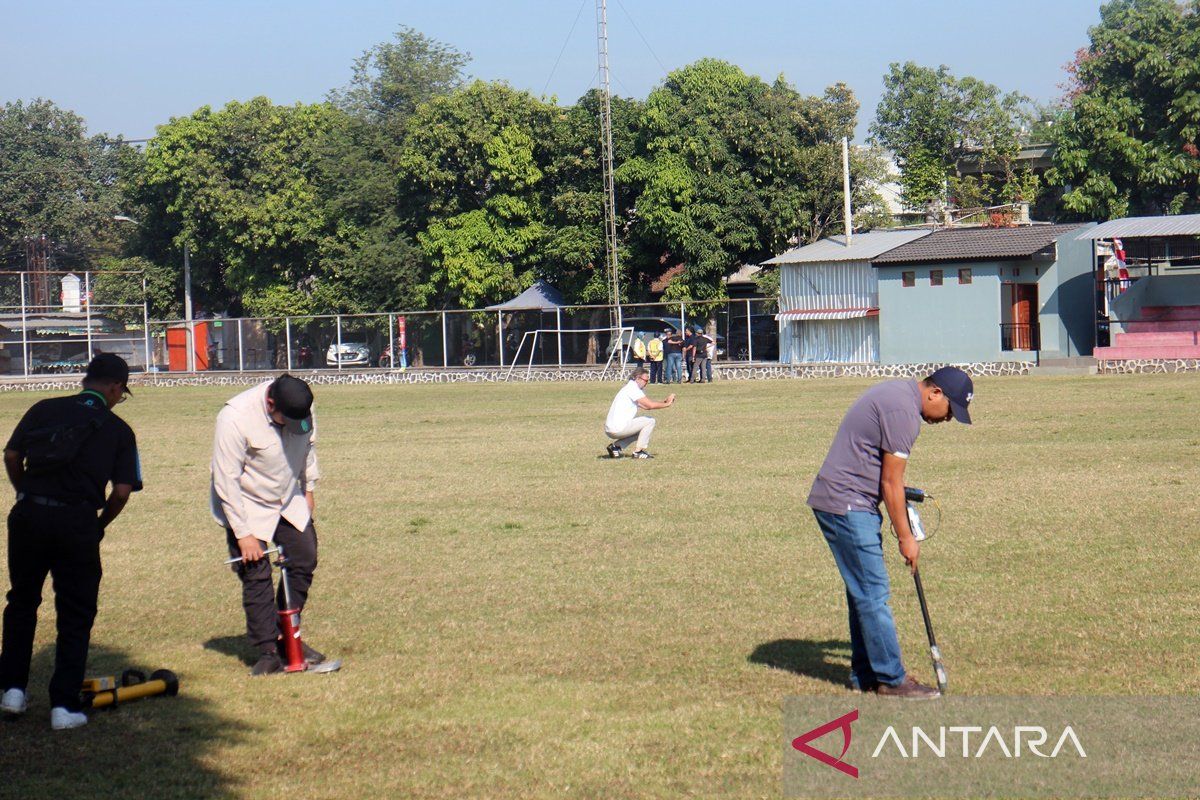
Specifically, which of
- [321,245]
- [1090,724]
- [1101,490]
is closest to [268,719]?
[1090,724]

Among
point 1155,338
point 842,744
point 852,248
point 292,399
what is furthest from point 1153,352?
point 292,399

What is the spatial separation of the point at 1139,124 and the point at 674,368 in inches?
790

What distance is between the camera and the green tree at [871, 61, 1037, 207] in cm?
6022

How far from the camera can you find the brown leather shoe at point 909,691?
682 centimetres

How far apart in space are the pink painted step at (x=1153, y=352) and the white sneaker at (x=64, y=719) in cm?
3610

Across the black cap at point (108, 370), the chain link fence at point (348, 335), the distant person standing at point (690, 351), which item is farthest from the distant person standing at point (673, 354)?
the black cap at point (108, 370)

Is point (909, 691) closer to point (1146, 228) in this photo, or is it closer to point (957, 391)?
point (957, 391)

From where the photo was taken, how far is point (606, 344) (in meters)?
50.8

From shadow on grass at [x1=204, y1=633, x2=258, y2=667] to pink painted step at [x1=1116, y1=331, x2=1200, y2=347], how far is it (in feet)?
115

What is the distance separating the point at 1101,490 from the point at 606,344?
121 ft

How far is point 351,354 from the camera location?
55.4 m

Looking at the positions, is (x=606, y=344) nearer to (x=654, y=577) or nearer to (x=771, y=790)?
(x=654, y=577)

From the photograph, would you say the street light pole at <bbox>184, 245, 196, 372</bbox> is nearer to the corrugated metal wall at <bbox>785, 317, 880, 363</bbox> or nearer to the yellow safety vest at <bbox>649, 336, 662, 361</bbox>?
the yellow safety vest at <bbox>649, 336, 662, 361</bbox>

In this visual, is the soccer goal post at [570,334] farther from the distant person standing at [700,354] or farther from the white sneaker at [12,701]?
the white sneaker at [12,701]
